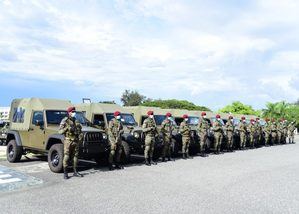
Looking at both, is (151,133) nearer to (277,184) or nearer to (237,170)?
(237,170)

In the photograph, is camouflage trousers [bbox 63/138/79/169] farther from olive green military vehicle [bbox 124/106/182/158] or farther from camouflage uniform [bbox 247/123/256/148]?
camouflage uniform [bbox 247/123/256/148]

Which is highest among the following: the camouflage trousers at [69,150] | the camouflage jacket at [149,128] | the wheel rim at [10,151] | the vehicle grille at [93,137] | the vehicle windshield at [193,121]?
the vehicle windshield at [193,121]

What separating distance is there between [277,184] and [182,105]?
158 feet

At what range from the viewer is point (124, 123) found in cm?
1484

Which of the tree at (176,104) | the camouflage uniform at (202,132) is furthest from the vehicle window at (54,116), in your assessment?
the tree at (176,104)

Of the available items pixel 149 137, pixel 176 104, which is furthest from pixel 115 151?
pixel 176 104

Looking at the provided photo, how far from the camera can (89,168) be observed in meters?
12.2

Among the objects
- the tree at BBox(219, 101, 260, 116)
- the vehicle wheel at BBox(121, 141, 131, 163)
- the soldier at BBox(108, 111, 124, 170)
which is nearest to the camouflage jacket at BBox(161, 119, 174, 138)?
the vehicle wheel at BBox(121, 141, 131, 163)

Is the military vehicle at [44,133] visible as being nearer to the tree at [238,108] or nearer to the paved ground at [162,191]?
the paved ground at [162,191]

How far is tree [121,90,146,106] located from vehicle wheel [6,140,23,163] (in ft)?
225

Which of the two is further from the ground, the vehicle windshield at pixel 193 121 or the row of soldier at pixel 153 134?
the vehicle windshield at pixel 193 121

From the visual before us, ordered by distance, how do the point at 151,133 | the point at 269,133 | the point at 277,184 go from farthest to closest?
the point at 269,133 < the point at 151,133 < the point at 277,184

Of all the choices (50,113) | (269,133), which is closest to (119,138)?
(50,113)

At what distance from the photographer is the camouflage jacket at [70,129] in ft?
33.7
